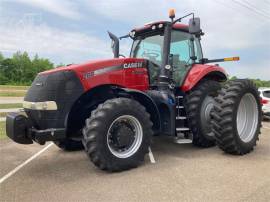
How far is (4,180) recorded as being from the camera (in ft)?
15.2

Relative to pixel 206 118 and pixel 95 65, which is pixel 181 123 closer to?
pixel 206 118

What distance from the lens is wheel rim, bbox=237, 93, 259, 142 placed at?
20.9ft

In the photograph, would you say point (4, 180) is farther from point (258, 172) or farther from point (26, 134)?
point (258, 172)

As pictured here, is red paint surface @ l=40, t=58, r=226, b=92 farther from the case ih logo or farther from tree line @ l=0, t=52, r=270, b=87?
tree line @ l=0, t=52, r=270, b=87

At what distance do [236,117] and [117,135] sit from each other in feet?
7.60

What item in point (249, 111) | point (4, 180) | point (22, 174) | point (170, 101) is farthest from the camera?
point (249, 111)

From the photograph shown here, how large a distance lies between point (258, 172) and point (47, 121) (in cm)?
347

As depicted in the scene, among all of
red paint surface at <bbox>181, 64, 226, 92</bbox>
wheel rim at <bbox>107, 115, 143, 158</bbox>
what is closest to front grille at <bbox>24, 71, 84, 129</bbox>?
wheel rim at <bbox>107, 115, 143, 158</bbox>

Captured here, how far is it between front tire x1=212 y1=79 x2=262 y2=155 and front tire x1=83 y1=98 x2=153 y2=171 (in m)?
1.42

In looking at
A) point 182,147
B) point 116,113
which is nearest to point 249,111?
point 182,147

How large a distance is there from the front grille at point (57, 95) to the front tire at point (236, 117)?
2613 mm

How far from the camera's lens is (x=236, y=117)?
5672 mm

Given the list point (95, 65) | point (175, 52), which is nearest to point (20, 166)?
point (95, 65)

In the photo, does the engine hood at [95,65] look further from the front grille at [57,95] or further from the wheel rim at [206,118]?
the wheel rim at [206,118]
